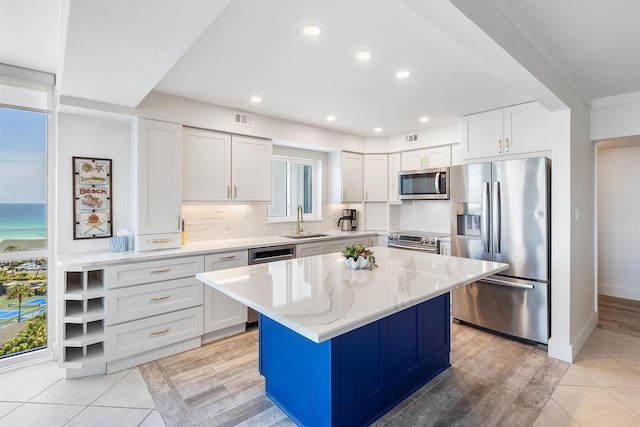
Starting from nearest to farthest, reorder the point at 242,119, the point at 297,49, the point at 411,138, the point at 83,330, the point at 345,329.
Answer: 1. the point at 345,329
2. the point at 297,49
3. the point at 83,330
4. the point at 242,119
5. the point at 411,138

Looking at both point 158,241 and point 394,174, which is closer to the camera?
point 158,241

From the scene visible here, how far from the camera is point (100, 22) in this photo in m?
1.59

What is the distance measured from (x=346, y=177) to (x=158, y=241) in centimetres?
282

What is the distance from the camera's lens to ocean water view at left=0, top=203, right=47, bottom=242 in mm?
2795

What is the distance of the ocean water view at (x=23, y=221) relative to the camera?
2795mm

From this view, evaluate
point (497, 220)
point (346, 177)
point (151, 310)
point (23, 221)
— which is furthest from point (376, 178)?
point (23, 221)

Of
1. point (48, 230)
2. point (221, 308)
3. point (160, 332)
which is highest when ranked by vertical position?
point (48, 230)

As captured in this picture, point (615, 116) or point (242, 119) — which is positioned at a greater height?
point (242, 119)

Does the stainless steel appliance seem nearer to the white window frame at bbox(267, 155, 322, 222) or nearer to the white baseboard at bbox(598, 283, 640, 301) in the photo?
the white window frame at bbox(267, 155, 322, 222)

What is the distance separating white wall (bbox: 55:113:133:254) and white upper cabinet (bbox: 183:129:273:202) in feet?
1.90

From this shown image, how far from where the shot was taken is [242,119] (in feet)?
12.4

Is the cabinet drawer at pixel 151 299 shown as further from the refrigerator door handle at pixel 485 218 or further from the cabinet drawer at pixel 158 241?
the refrigerator door handle at pixel 485 218

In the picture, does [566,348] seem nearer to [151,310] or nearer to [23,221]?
[151,310]

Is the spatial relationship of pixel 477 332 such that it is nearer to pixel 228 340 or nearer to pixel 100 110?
pixel 228 340
